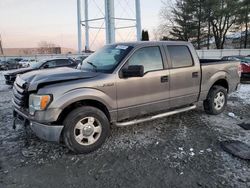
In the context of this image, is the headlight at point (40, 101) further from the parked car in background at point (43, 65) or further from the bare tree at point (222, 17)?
the bare tree at point (222, 17)

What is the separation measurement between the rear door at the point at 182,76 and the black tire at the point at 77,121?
1743 mm

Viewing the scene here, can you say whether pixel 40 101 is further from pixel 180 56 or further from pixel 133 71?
pixel 180 56

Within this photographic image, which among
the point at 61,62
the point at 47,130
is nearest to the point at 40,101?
the point at 47,130

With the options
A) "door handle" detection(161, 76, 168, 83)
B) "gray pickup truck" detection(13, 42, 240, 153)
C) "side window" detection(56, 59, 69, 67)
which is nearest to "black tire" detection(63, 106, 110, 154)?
"gray pickup truck" detection(13, 42, 240, 153)

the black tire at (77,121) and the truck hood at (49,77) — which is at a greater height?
the truck hood at (49,77)

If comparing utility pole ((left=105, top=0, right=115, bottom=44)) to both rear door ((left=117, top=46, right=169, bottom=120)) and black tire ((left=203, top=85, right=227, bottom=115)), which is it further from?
rear door ((left=117, top=46, right=169, bottom=120))

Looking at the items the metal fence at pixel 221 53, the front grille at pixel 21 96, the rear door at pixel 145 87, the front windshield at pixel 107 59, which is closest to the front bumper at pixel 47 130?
the front grille at pixel 21 96

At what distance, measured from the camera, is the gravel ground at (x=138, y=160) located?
3777mm

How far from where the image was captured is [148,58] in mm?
5457

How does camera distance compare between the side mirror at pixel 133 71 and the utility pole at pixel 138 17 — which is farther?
the utility pole at pixel 138 17

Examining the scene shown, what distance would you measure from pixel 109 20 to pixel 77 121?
2963 centimetres

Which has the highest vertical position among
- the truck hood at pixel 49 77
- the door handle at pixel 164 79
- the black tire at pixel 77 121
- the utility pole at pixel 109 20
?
the utility pole at pixel 109 20

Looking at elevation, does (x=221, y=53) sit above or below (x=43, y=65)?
above

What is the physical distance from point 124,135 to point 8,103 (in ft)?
16.6
